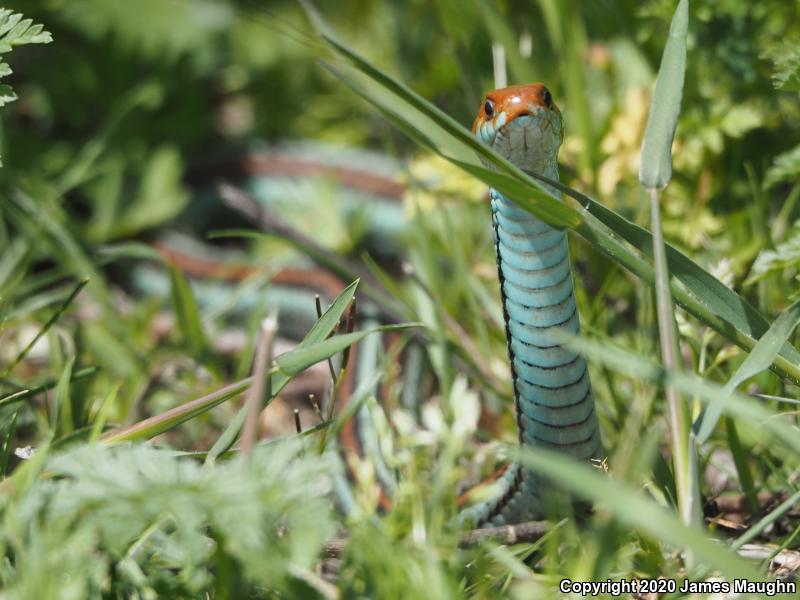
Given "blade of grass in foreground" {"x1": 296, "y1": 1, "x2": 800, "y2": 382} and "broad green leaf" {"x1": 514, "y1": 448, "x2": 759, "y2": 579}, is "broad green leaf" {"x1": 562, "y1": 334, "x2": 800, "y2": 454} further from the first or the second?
"blade of grass in foreground" {"x1": 296, "y1": 1, "x2": 800, "y2": 382}

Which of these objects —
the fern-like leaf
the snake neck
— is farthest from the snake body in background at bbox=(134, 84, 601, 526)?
the fern-like leaf

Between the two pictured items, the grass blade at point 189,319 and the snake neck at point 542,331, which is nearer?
the snake neck at point 542,331

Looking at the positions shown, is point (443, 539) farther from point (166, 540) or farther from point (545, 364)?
point (166, 540)

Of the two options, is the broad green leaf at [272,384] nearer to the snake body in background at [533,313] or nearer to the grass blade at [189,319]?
the snake body in background at [533,313]

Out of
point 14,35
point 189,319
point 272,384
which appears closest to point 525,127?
point 272,384

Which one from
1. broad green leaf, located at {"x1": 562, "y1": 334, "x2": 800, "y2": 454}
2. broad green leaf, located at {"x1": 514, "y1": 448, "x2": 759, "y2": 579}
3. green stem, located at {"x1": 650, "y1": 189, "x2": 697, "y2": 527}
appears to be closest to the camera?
broad green leaf, located at {"x1": 514, "y1": 448, "x2": 759, "y2": 579}

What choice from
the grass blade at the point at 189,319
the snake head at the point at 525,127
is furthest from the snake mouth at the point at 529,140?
the grass blade at the point at 189,319

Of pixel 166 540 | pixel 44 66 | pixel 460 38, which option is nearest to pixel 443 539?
pixel 166 540
